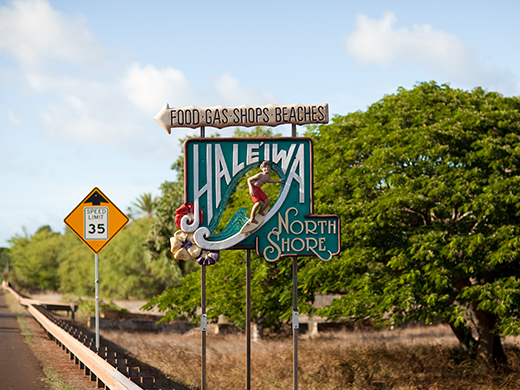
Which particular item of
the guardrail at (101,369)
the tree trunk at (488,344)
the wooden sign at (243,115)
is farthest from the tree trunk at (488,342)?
the guardrail at (101,369)

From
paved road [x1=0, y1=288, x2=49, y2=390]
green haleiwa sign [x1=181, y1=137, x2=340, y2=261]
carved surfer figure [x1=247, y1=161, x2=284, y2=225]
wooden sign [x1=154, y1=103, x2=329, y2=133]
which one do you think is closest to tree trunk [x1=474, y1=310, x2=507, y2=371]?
green haleiwa sign [x1=181, y1=137, x2=340, y2=261]

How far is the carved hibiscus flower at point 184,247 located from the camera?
900 cm

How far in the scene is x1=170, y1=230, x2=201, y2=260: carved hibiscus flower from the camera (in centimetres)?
900

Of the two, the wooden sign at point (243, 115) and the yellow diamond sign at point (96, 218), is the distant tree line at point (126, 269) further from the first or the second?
the wooden sign at point (243, 115)

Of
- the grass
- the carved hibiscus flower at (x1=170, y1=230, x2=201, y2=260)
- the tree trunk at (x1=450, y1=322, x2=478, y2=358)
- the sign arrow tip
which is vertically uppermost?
the sign arrow tip

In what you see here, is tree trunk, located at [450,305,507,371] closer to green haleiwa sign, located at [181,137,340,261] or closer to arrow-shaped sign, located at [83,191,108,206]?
green haleiwa sign, located at [181,137,340,261]

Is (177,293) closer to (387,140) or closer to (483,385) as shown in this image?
(387,140)

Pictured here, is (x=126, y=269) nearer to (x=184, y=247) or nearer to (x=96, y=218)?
(x=96, y=218)

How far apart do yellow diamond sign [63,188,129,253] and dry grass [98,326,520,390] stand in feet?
12.1

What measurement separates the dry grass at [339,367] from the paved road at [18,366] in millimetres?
3018

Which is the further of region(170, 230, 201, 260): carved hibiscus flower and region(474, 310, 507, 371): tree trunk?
region(474, 310, 507, 371): tree trunk

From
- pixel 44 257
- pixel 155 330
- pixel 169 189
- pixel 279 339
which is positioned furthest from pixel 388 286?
pixel 44 257

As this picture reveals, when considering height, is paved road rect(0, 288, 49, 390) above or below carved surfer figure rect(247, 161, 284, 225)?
below

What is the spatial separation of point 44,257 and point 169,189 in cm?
5595
